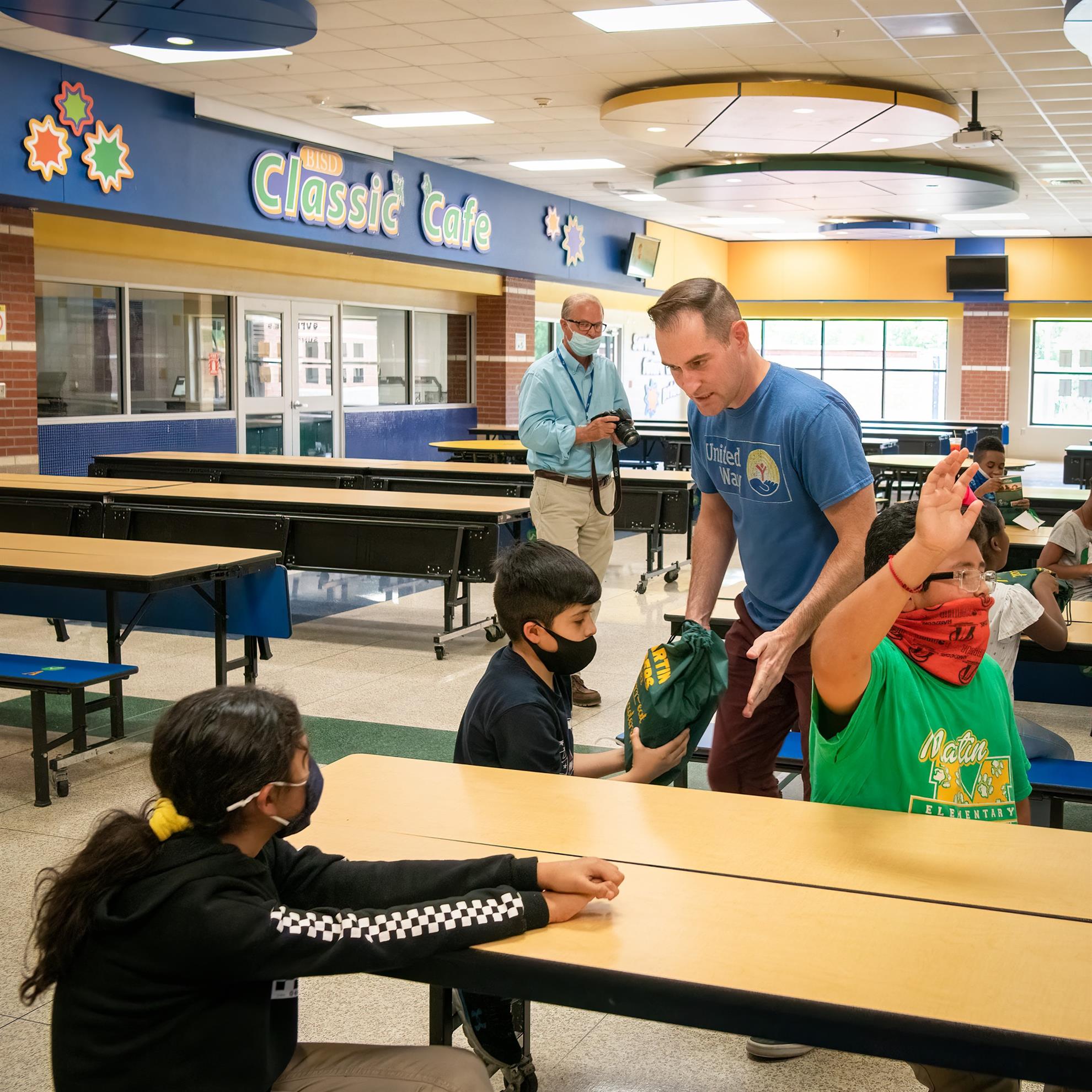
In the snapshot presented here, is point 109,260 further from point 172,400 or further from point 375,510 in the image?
point 375,510

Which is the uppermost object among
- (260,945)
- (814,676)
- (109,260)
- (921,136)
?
(921,136)

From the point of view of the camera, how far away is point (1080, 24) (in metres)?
6.32

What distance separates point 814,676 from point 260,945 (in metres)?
0.90

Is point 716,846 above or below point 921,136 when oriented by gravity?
below

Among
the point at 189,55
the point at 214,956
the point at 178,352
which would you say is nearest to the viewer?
the point at 214,956

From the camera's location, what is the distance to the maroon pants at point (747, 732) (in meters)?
2.70

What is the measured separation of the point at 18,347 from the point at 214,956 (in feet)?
28.3

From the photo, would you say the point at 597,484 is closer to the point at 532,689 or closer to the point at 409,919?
the point at 532,689

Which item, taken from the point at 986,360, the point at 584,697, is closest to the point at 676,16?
the point at 584,697

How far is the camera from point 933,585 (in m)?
1.91

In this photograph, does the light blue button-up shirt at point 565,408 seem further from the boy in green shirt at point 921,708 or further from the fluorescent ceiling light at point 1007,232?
the fluorescent ceiling light at point 1007,232

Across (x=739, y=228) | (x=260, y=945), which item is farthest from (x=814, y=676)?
(x=739, y=228)

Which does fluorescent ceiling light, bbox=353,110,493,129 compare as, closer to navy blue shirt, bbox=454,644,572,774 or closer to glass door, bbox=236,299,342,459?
glass door, bbox=236,299,342,459

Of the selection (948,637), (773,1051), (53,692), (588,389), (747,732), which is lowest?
(773,1051)
